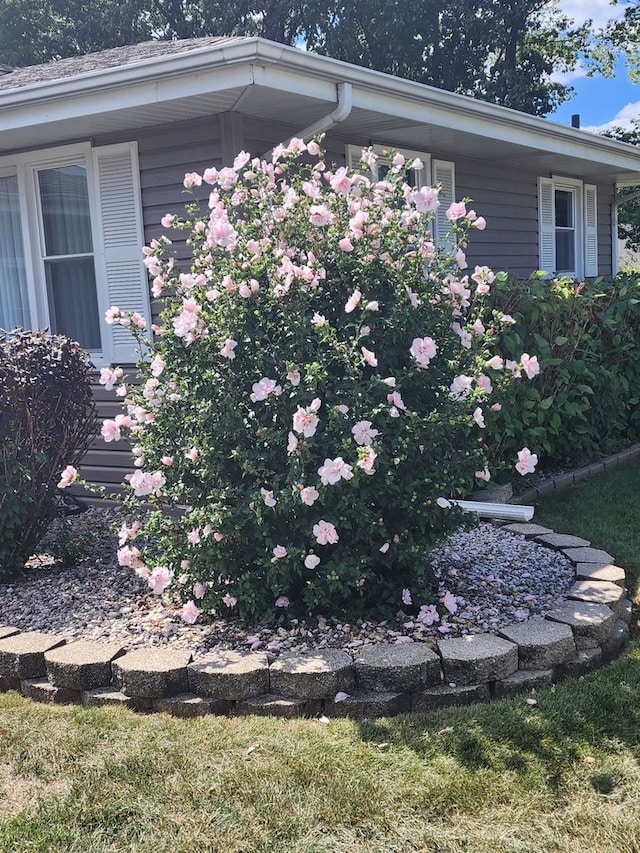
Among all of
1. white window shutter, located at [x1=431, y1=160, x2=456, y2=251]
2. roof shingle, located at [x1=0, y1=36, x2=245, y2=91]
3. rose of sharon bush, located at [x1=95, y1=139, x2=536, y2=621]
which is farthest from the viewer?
white window shutter, located at [x1=431, y1=160, x2=456, y2=251]

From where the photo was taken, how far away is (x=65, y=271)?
21.1 feet

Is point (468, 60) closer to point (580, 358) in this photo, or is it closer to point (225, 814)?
point (580, 358)

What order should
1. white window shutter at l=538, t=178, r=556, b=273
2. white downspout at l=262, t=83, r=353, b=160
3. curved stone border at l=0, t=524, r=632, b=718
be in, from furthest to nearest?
1. white window shutter at l=538, t=178, r=556, b=273
2. white downspout at l=262, t=83, r=353, b=160
3. curved stone border at l=0, t=524, r=632, b=718

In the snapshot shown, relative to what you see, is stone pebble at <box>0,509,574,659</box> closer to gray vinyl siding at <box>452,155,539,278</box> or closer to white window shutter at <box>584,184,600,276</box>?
gray vinyl siding at <box>452,155,539,278</box>

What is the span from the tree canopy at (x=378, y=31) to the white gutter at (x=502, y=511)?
17.3m

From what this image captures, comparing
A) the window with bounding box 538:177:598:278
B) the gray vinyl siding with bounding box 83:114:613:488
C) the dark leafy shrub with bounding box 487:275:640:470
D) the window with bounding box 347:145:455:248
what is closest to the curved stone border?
the dark leafy shrub with bounding box 487:275:640:470

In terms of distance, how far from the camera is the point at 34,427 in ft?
14.5

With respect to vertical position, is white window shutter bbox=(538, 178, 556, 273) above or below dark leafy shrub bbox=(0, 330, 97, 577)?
above

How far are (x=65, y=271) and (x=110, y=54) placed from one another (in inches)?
87.0

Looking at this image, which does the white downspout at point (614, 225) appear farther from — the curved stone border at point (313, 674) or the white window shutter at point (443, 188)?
the curved stone border at point (313, 674)

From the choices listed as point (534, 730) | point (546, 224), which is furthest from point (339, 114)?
point (546, 224)

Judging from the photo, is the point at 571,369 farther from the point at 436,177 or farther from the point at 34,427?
the point at 34,427

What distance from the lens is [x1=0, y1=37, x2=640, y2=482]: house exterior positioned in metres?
4.80

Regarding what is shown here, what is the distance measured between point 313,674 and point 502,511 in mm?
2418
